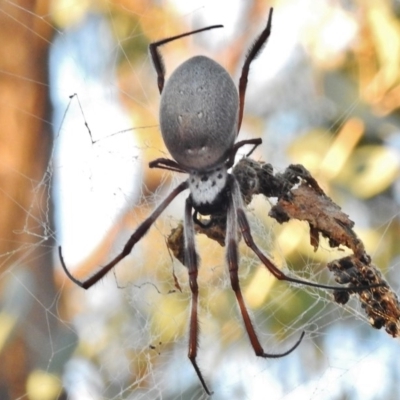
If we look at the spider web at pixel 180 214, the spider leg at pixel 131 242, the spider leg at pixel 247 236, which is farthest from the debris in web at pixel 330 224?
the spider web at pixel 180 214

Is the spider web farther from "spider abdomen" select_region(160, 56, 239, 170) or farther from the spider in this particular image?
"spider abdomen" select_region(160, 56, 239, 170)

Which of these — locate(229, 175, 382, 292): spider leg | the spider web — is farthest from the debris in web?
the spider web

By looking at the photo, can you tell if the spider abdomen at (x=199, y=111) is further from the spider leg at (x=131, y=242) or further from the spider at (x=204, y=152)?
the spider leg at (x=131, y=242)

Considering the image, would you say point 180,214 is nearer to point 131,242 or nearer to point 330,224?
point 131,242

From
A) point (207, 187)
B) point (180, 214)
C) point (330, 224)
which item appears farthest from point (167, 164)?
point (180, 214)

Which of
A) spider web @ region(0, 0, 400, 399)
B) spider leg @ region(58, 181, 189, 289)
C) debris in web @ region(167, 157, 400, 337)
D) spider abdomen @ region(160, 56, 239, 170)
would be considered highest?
spider abdomen @ region(160, 56, 239, 170)

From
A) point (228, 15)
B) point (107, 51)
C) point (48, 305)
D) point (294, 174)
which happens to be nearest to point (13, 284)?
point (48, 305)
